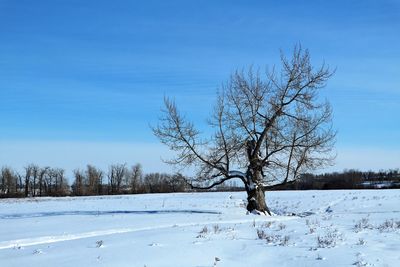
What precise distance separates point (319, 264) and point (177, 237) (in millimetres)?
4190

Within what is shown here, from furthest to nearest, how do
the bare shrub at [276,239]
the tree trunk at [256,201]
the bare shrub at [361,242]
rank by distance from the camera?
the tree trunk at [256,201] < the bare shrub at [276,239] < the bare shrub at [361,242]

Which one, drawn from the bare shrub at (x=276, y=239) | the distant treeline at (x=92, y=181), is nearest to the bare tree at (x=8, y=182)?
the distant treeline at (x=92, y=181)

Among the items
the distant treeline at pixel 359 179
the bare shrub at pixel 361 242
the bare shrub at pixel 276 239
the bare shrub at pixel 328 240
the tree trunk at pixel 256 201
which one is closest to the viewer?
the bare shrub at pixel 328 240

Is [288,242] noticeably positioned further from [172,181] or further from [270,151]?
[172,181]

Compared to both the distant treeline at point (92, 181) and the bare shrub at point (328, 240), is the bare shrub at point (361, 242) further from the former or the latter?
the distant treeline at point (92, 181)

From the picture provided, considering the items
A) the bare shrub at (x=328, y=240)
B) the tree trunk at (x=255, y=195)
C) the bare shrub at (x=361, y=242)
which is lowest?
the bare shrub at (x=361, y=242)

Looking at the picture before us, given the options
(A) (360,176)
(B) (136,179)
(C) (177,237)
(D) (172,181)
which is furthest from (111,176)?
(C) (177,237)

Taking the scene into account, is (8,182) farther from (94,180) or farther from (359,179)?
(359,179)

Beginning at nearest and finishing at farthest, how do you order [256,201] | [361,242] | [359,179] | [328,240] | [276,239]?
1. [361,242]
2. [328,240]
3. [276,239]
4. [256,201]
5. [359,179]

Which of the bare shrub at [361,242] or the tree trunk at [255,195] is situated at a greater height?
the tree trunk at [255,195]

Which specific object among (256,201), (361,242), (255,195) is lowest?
(361,242)

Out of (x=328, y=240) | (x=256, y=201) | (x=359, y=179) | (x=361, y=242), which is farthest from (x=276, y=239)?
(x=359, y=179)

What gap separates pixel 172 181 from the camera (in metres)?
26.0

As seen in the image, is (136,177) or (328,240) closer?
(328,240)
